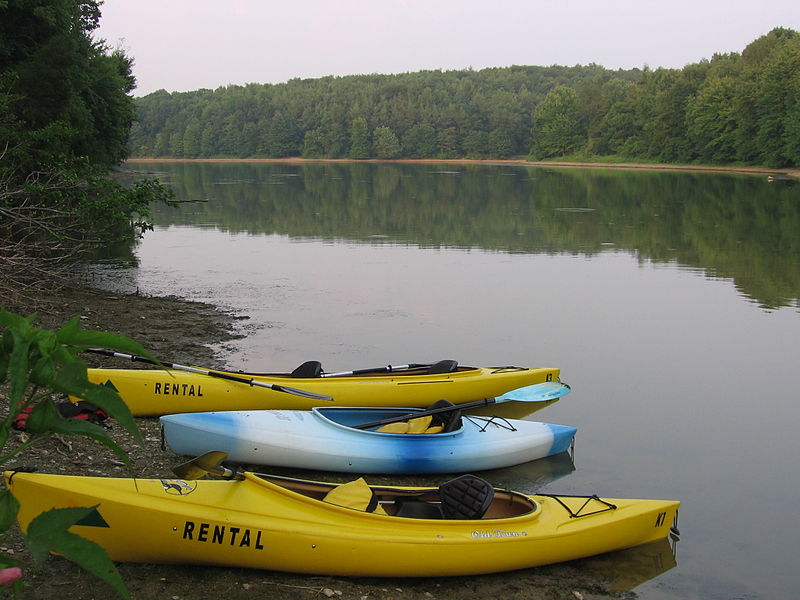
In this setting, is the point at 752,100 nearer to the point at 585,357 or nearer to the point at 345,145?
the point at 585,357

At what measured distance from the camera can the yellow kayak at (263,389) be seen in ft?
30.5

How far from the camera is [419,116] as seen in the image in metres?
112

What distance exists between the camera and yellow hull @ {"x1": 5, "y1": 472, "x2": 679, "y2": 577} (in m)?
5.52

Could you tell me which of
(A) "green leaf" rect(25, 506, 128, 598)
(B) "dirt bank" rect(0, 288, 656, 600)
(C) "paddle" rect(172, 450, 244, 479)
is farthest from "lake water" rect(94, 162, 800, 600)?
(A) "green leaf" rect(25, 506, 128, 598)

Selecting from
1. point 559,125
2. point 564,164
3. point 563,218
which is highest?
point 559,125

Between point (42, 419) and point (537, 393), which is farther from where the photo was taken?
point (537, 393)

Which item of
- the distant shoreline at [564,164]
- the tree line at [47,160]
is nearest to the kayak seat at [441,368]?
the tree line at [47,160]

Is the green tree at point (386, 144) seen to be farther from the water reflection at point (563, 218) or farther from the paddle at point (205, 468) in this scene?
the paddle at point (205, 468)

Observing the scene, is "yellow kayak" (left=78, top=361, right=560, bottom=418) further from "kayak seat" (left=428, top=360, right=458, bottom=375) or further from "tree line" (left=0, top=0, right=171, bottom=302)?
"tree line" (left=0, top=0, right=171, bottom=302)

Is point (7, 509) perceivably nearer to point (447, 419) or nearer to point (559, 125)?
point (447, 419)

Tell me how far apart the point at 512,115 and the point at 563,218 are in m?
75.8

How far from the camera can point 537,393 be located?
9648 millimetres

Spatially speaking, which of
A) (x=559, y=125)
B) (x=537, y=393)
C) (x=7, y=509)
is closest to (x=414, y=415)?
(x=537, y=393)

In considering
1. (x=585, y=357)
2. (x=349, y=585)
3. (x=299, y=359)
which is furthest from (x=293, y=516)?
(x=585, y=357)
